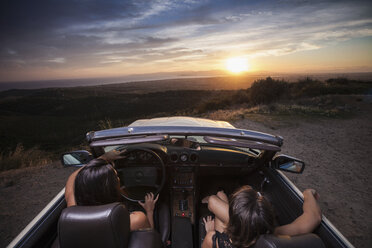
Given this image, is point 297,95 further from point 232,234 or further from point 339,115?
point 232,234

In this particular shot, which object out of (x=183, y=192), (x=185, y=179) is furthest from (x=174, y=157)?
(x=183, y=192)

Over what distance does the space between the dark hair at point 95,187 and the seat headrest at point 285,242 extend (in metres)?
1.03

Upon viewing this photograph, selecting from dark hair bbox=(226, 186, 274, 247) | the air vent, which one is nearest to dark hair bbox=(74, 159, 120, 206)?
dark hair bbox=(226, 186, 274, 247)

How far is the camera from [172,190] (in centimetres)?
286

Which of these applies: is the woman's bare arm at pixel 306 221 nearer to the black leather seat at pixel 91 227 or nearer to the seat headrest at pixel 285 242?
the seat headrest at pixel 285 242

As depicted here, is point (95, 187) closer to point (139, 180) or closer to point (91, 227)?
point (91, 227)

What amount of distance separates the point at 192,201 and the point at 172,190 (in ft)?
1.07

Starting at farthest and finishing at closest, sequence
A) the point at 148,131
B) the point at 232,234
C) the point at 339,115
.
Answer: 1. the point at 339,115
2. the point at 148,131
3. the point at 232,234

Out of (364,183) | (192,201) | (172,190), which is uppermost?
(172,190)

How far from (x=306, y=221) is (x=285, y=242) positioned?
0.69 metres

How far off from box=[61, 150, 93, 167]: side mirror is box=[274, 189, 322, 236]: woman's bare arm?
6.82 feet

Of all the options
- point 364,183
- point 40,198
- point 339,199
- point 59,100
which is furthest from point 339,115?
point 59,100

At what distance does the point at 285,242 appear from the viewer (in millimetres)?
1099

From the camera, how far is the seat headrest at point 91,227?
3.81ft
